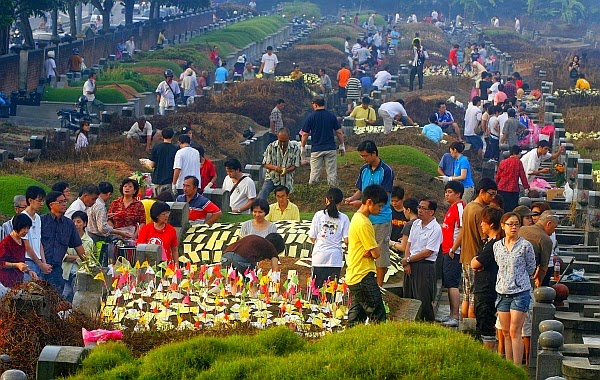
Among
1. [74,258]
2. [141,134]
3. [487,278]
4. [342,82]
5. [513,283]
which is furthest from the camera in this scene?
[342,82]

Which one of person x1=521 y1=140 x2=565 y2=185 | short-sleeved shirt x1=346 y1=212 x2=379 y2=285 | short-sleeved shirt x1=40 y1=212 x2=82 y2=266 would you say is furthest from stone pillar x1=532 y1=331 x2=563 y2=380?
person x1=521 y1=140 x2=565 y2=185

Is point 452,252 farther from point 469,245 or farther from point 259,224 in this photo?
point 259,224

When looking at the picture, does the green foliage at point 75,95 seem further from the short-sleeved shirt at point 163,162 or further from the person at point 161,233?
the person at point 161,233

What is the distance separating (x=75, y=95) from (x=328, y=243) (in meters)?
22.3

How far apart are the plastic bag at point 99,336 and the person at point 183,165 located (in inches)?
319

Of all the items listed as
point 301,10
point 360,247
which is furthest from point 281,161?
point 301,10

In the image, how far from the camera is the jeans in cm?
2308

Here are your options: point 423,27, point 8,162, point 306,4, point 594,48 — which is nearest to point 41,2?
point 8,162

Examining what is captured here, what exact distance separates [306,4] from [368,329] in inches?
3248

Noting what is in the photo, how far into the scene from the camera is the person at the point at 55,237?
16109 mm

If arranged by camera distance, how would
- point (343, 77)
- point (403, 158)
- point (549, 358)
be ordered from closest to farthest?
point (549, 358) < point (403, 158) < point (343, 77)

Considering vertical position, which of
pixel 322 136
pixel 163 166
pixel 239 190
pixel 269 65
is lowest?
pixel 239 190

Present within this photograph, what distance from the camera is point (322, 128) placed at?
74.2ft

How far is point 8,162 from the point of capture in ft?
85.7
